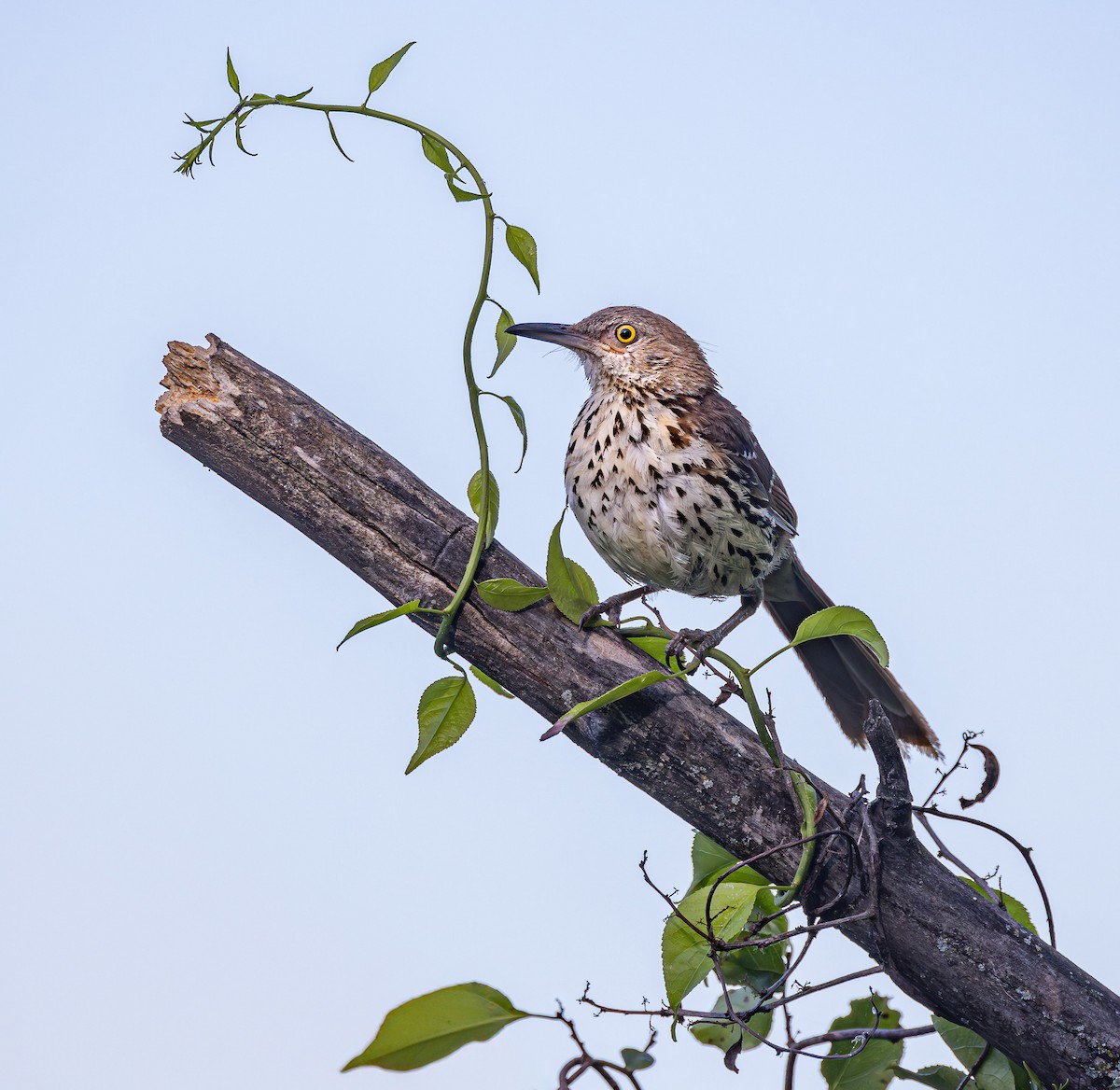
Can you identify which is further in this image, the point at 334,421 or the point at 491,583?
the point at 334,421

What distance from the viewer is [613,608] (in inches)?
125

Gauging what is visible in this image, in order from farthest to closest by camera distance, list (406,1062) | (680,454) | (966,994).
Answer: (680,454) < (966,994) < (406,1062)

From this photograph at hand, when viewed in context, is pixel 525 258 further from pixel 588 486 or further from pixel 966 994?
pixel 966 994

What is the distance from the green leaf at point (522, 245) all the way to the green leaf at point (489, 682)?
0.91m

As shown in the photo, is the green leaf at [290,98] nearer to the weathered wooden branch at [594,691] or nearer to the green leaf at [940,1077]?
the weathered wooden branch at [594,691]

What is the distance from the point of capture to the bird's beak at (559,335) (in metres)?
3.78

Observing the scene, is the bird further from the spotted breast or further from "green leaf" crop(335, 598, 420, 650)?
"green leaf" crop(335, 598, 420, 650)

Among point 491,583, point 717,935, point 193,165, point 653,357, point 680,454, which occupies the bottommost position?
point 717,935

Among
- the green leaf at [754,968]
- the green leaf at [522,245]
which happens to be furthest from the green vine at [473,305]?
Answer: the green leaf at [754,968]

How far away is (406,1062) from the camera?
1.87 metres

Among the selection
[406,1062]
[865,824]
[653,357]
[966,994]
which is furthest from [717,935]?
[653,357]

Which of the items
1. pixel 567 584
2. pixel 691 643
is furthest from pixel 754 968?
pixel 567 584

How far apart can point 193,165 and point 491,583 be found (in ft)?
3.34

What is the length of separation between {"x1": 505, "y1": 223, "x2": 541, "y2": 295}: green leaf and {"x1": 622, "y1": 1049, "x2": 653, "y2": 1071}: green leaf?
147 centimetres
